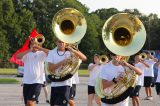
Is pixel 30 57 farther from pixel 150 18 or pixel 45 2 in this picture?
pixel 150 18

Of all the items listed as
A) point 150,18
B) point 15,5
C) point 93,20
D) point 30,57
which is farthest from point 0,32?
point 30,57

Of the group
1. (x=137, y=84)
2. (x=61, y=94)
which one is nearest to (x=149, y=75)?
(x=137, y=84)

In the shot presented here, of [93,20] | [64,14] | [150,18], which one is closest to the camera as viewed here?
[64,14]

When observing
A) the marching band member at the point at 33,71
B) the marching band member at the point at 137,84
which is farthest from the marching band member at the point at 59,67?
the marching band member at the point at 137,84

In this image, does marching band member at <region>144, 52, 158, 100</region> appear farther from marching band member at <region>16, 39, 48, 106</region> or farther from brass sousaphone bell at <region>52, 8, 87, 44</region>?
brass sousaphone bell at <region>52, 8, 87, 44</region>

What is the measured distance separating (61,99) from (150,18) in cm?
10090

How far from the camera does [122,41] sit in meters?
6.86

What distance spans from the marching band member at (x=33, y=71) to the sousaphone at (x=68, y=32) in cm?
75

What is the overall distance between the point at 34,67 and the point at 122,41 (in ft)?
12.1

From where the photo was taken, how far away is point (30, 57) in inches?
403

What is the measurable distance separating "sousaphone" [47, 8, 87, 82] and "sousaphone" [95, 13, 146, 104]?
2.13m

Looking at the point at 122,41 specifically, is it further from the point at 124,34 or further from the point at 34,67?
the point at 34,67

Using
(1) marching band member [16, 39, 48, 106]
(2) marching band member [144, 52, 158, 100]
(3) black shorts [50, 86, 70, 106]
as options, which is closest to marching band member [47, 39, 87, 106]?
(3) black shorts [50, 86, 70, 106]

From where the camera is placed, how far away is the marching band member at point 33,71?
10.1 m
